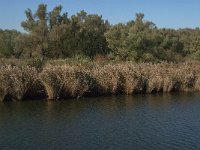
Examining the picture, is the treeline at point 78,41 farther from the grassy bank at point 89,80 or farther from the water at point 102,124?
the water at point 102,124

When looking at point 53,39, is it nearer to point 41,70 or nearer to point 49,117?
point 41,70

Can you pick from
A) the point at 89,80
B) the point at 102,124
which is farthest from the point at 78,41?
the point at 102,124

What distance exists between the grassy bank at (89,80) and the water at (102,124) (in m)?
1.17

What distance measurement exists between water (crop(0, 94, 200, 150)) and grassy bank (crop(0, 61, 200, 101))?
3.83 feet

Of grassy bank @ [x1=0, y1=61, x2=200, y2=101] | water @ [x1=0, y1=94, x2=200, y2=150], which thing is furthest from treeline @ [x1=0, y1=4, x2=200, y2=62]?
water @ [x1=0, y1=94, x2=200, y2=150]

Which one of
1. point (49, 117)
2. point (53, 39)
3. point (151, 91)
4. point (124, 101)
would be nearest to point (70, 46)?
point (53, 39)

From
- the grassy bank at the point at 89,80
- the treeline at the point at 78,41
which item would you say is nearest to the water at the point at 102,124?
the grassy bank at the point at 89,80

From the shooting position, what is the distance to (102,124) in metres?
19.4

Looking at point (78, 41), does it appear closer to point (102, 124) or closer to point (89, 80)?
point (89, 80)

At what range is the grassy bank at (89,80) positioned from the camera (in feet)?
86.0

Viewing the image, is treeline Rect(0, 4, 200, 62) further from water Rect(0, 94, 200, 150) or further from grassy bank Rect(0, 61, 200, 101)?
water Rect(0, 94, 200, 150)

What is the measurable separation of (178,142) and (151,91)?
15232mm

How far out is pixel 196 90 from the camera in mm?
32938

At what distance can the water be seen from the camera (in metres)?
15.8
